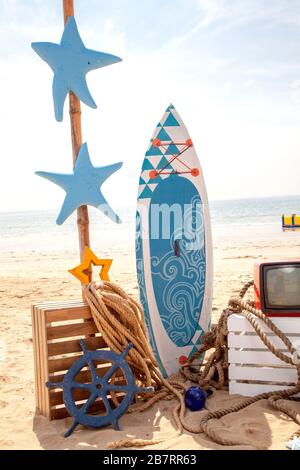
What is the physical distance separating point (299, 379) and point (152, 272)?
5.37ft

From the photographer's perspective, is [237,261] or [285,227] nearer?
[237,261]

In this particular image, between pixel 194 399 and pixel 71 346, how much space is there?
0.93 metres

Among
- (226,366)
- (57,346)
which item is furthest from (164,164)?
(57,346)

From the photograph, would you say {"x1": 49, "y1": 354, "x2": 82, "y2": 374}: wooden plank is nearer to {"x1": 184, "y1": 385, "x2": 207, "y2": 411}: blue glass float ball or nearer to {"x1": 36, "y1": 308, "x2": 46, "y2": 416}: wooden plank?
{"x1": 36, "y1": 308, "x2": 46, "y2": 416}: wooden plank

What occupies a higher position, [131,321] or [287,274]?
[287,274]

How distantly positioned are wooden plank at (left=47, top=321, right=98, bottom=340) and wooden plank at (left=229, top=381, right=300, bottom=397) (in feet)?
3.61

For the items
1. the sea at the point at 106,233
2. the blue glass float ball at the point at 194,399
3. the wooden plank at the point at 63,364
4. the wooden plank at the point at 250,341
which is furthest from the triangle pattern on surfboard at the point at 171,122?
the sea at the point at 106,233

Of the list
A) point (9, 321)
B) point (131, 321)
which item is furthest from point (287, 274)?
point (9, 321)

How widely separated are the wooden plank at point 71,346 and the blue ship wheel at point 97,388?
0.08m

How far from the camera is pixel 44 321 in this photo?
334cm

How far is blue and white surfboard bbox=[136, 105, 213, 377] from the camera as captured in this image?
4.48 m

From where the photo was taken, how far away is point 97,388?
10.8 feet

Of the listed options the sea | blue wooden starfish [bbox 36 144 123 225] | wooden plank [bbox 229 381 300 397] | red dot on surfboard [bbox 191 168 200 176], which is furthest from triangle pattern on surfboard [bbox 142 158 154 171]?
the sea
